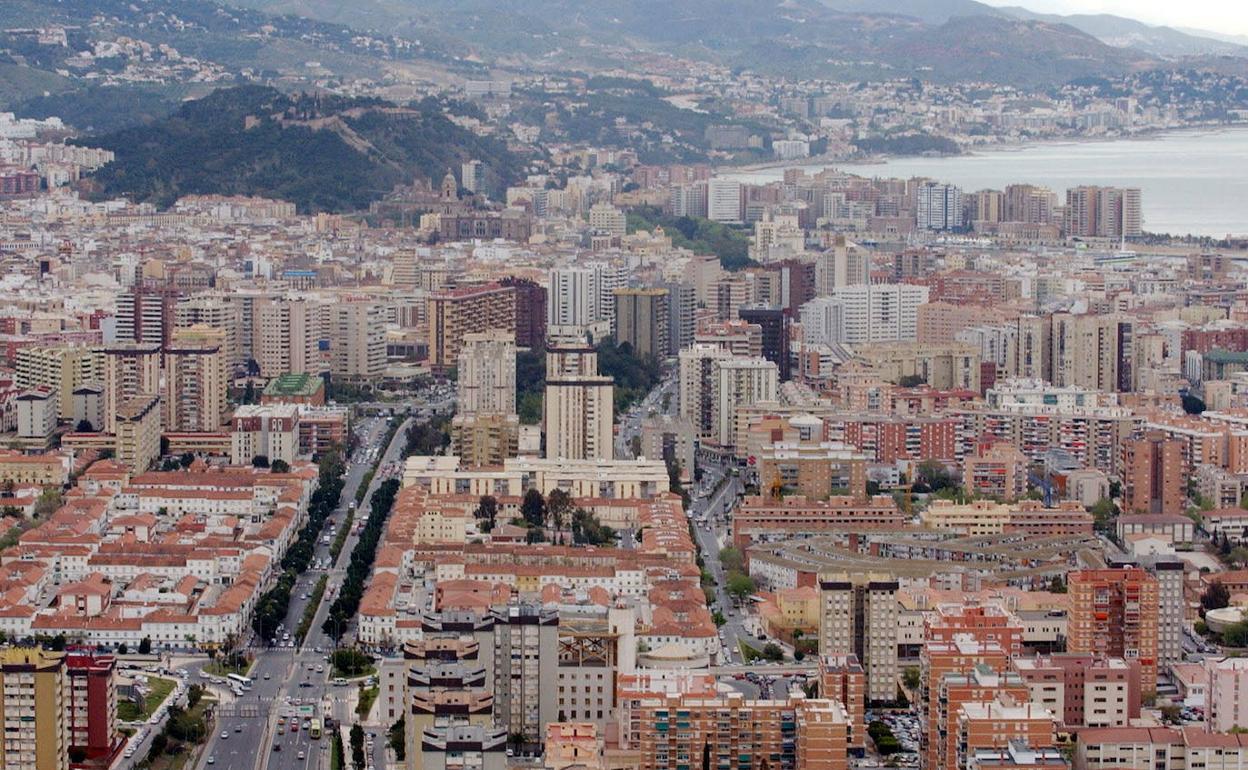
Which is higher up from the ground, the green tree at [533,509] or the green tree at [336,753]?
the green tree at [533,509]

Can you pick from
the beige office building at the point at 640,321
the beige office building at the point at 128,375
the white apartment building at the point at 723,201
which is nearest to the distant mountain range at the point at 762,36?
the white apartment building at the point at 723,201

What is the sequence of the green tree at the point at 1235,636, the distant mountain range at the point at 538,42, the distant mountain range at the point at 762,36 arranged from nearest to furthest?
the green tree at the point at 1235,636
the distant mountain range at the point at 538,42
the distant mountain range at the point at 762,36

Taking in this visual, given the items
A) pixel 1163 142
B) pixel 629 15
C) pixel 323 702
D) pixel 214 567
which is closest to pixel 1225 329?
pixel 214 567

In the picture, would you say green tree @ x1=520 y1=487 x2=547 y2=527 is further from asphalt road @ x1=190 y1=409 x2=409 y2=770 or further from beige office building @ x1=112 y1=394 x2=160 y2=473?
beige office building @ x1=112 y1=394 x2=160 y2=473

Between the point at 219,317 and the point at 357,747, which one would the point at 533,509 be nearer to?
the point at 357,747

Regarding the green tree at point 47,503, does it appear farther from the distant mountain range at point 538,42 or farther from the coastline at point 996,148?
the coastline at point 996,148

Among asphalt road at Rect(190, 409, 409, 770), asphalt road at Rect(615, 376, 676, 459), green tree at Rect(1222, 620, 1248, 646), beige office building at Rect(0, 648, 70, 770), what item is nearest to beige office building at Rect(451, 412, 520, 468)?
asphalt road at Rect(615, 376, 676, 459)

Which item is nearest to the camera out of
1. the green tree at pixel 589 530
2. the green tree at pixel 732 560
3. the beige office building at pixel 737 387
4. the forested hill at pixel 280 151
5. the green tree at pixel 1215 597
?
the green tree at pixel 1215 597
